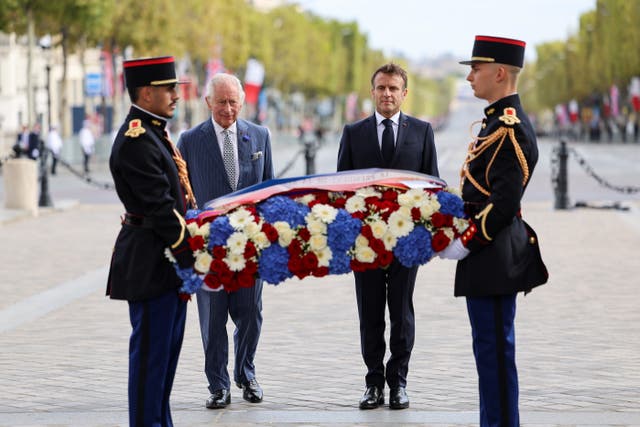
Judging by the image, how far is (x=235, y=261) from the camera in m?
6.54

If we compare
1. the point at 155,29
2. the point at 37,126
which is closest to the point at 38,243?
the point at 37,126

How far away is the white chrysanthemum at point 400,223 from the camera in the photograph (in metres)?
6.67

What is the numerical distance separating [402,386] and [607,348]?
2635 mm

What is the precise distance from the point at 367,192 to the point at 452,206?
1.41ft

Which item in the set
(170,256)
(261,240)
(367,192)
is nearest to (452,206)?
(367,192)

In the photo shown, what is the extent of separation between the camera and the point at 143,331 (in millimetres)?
6477

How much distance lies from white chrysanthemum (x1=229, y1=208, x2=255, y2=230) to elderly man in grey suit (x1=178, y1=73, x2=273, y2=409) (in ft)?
4.72

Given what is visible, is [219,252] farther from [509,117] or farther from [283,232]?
[509,117]

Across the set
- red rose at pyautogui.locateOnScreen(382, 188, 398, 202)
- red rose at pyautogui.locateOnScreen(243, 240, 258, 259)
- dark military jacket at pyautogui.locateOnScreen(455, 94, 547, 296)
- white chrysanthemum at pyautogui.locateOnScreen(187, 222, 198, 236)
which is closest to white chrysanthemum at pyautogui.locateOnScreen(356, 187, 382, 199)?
red rose at pyautogui.locateOnScreen(382, 188, 398, 202)

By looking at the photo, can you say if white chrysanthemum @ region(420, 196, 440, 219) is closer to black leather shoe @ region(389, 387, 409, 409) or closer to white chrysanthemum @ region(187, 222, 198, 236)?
white chrysanthemum @ region(187, 222, 198, 236)

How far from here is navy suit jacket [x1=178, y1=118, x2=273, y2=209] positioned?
8.12 meters

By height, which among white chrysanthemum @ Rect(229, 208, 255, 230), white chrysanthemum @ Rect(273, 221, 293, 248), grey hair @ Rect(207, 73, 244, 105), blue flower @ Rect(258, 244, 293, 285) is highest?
grey hair @ Rect(207, 73, 244, 105)

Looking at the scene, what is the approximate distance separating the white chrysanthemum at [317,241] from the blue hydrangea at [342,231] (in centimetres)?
3

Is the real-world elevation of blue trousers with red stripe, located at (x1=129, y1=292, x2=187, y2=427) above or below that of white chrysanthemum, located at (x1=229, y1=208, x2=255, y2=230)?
below
